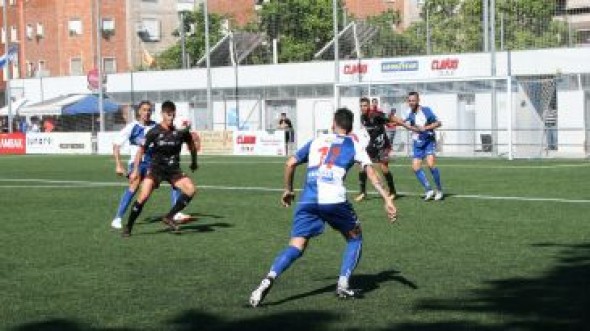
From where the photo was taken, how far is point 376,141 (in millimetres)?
20500

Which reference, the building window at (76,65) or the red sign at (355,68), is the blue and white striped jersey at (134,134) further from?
the building window at (76,65)

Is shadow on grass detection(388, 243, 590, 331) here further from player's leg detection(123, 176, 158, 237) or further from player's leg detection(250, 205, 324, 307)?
player's leg detection(123, 176, 158, 237)

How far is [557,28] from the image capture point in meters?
44.3

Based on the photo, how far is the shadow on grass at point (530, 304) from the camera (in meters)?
8.33

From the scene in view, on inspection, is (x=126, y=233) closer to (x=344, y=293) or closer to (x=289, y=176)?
(x=289, y=176)

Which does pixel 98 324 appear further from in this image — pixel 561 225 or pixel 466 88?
pixel 466 88

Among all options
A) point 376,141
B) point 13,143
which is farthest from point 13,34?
point 376,141

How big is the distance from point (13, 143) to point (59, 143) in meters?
3.68

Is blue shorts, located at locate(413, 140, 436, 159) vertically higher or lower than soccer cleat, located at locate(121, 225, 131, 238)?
higher

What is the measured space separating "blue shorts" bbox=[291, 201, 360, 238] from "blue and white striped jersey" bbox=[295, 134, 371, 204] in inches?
2.1

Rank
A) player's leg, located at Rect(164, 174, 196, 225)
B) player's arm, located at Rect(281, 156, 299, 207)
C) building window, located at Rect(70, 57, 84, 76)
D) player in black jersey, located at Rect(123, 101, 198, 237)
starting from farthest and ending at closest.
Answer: building window, located at Rect(70, 57, 84, 76), player's leg, located at Rect(164, 174, 196, 225), player in black jersey, located at Rect(123, 101, 198, 237), player's arm, located at Rect(281, 156, 299, 207)

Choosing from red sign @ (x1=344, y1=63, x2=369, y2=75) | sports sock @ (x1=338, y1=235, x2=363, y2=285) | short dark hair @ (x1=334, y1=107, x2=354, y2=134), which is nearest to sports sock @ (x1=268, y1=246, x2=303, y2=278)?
sports sock @ (x1=338, y1=235, x2=363, y2=285)

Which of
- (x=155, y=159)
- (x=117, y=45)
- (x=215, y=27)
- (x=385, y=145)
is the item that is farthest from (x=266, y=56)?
(x=155, y=159)

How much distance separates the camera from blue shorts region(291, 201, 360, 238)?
9633 millimetres
